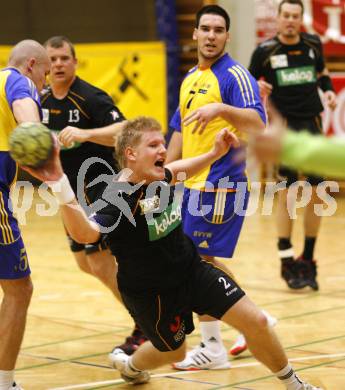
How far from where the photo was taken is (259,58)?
8.83 m

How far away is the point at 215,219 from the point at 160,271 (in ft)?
4.16

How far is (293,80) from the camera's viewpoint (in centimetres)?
895

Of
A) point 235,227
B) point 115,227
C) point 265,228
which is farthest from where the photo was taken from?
point 265,228

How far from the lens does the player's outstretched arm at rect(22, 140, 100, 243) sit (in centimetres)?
405

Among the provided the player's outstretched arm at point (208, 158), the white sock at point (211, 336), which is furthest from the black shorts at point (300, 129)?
the player's outstretched arm at point (208, 158)

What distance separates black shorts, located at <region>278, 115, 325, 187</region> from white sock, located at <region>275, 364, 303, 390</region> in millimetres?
4058

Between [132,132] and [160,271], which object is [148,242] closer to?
[160,271]

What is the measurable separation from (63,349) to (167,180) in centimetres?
195

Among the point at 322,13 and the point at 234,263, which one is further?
the point at 322,13

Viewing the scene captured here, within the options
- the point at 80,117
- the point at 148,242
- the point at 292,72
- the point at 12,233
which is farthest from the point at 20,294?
the point at 292,72

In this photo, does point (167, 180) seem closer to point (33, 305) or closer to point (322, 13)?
point (33, 305)

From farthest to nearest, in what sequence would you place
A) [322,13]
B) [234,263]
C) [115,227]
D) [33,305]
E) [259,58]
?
[322,13], [234,263], [259,58], [33,305], [115,227]

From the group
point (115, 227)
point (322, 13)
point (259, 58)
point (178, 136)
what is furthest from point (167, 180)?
point (322, 13)

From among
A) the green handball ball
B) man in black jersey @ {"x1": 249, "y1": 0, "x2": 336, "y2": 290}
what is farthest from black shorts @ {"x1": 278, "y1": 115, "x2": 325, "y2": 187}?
the green handball ball
